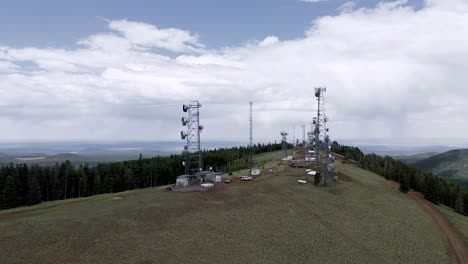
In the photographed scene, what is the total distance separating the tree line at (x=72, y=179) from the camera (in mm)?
79675

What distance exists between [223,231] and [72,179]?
68.3 metres

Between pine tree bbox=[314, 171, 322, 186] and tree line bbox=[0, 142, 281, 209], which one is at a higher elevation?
pine tree bbox=[314, 171, 322, 186]

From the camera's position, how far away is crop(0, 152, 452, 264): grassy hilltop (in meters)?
31.8

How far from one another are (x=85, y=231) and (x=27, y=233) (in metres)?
5.50

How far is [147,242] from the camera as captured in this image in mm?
33656

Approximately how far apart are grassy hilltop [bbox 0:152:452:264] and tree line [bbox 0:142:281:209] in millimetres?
40917

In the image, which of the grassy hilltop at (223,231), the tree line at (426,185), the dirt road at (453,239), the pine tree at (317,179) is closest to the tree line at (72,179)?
the pine tree at (317,179)

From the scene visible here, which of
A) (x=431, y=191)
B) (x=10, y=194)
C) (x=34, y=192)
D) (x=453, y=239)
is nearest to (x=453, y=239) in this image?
(x=453, y=239)

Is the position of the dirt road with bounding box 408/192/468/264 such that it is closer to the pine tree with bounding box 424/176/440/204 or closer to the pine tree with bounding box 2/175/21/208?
the pine tree with bounding box 424/176/440/204

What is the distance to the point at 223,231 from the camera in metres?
37.7

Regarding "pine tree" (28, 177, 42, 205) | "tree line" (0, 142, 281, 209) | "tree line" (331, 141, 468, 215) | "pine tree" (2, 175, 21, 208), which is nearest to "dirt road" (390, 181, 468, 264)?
"tree line" (331, 141, 468, 215)

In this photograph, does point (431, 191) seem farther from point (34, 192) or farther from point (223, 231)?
point (34, 192)

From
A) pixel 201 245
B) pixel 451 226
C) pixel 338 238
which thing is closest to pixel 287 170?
pixel 451 226

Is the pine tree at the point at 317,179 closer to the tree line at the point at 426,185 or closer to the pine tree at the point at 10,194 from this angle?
the tree line at the point at 426,185
